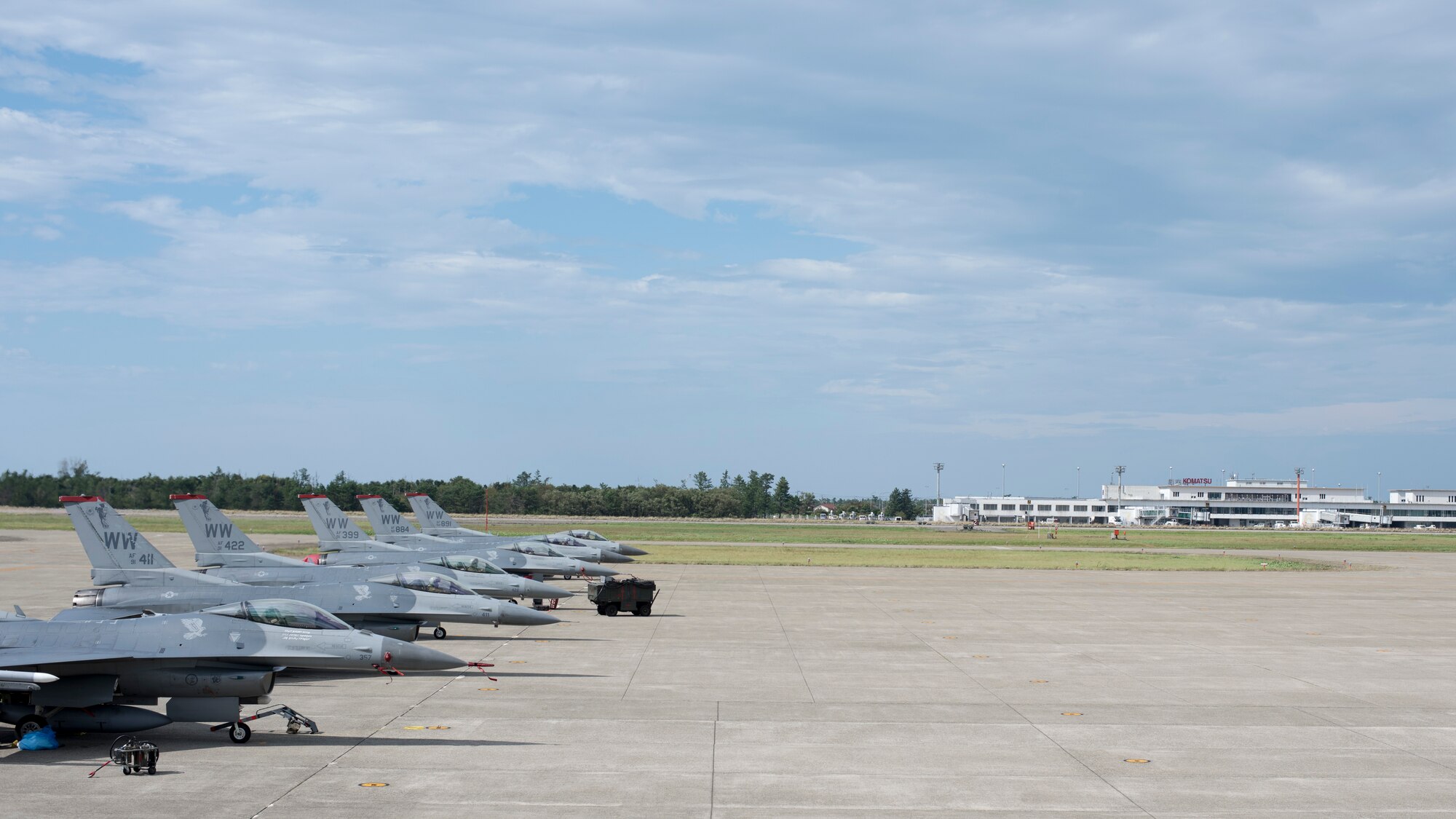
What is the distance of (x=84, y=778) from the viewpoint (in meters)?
14.7

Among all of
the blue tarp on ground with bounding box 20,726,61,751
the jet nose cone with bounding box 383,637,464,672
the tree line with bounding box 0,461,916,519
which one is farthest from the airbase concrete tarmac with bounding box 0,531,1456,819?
the tree line with bounding box 0,461,916,519

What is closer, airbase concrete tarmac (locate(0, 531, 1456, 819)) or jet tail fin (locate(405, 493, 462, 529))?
airbase concrete tarmac (locate(0, 531, 1456, 819))

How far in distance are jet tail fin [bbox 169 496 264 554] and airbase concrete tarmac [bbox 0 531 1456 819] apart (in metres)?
4.71

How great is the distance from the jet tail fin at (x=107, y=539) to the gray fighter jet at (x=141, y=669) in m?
8.66

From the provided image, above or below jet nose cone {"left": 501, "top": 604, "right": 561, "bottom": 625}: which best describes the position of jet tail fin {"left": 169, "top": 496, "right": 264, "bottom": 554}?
above

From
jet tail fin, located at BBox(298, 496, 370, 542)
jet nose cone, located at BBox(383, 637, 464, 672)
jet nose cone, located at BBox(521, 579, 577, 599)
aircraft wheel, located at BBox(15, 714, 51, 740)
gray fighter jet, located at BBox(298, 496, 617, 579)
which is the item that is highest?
jet tail fin, located at BBox(298, 496, 370, 542)

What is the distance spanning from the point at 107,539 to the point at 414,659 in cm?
1176

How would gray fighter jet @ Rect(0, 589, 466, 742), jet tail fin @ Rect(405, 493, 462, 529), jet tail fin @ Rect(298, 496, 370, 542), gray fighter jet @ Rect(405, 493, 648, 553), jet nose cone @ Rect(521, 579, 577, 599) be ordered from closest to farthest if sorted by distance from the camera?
gray fighter jet @ Rect(0, 589, 466, 742) → jet nose cone @ Rect(521, 579, 577, 599) → jet tail fin @ Rect(298, 496, 370, 542) → gray fighter jet @ Rect(405, 493, 648, 553) → jet tail fin @ Rect(405, 493, 462, 529)

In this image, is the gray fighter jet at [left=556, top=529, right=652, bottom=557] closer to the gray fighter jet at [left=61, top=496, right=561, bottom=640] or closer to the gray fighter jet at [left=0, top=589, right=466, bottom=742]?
the gray fighter jet at [left=61, top=496, right=561, bottom=640]

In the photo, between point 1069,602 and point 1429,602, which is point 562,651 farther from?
point 1429,602

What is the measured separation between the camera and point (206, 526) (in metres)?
34.4

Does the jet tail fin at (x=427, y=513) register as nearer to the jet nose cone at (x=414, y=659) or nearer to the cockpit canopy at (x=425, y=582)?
the cockpit canopy at (x=425, y=582)

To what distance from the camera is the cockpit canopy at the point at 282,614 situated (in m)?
18.6

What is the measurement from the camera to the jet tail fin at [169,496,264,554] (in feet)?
112
